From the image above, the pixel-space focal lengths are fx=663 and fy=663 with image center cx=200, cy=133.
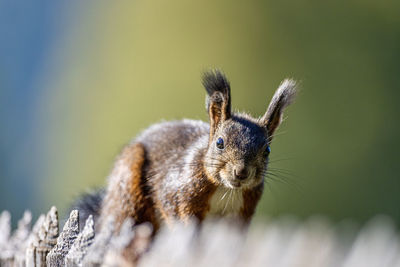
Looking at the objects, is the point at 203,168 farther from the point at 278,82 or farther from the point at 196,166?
the point at 278,82

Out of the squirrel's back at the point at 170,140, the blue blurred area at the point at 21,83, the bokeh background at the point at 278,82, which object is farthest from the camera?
the blue blurred area at the point at 21,83

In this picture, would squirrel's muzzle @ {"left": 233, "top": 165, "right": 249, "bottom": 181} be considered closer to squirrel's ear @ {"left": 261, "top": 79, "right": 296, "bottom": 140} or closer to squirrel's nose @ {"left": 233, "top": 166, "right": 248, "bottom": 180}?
squirrel's nose @ {"left": 233, "top": 166, "right": 248, "bottom": 180}

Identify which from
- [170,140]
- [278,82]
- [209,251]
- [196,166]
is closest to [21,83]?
[278,82]

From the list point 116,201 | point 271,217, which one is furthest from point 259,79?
point 116,201

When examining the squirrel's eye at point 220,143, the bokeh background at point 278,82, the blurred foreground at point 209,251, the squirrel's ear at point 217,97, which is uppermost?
the bokeh background at point 278,82

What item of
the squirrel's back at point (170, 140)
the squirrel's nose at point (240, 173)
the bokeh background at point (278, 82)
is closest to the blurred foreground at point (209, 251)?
the squirrel's nose at point (240, 173)

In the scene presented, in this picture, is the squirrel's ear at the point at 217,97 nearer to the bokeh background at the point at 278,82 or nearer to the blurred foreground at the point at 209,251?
the blurred foreground at the point at 209,251
